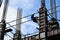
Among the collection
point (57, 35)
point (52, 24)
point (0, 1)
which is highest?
point (0, 1)

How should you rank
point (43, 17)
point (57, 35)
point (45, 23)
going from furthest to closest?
1. point (43, 17)
2. point (45, 23)
3. point (57, 35)

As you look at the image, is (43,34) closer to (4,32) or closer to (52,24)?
(52,24)

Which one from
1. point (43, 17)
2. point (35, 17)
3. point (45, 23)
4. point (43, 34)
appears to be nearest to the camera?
point (43, 34)

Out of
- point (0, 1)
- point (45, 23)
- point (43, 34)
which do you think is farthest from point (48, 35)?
point (0, 1)

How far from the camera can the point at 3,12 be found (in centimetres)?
3002

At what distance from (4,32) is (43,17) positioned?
24.3 ft

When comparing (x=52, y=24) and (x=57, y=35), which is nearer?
(x=57, y=35)

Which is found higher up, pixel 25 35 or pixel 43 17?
pixel 43 17

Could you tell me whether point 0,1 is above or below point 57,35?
above

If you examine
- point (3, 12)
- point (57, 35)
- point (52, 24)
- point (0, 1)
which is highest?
point (0, 1)

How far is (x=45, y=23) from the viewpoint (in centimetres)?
2919

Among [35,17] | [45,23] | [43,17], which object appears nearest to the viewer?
[45,23]

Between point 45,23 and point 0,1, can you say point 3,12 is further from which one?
point 45,23

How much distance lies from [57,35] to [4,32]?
925cm
